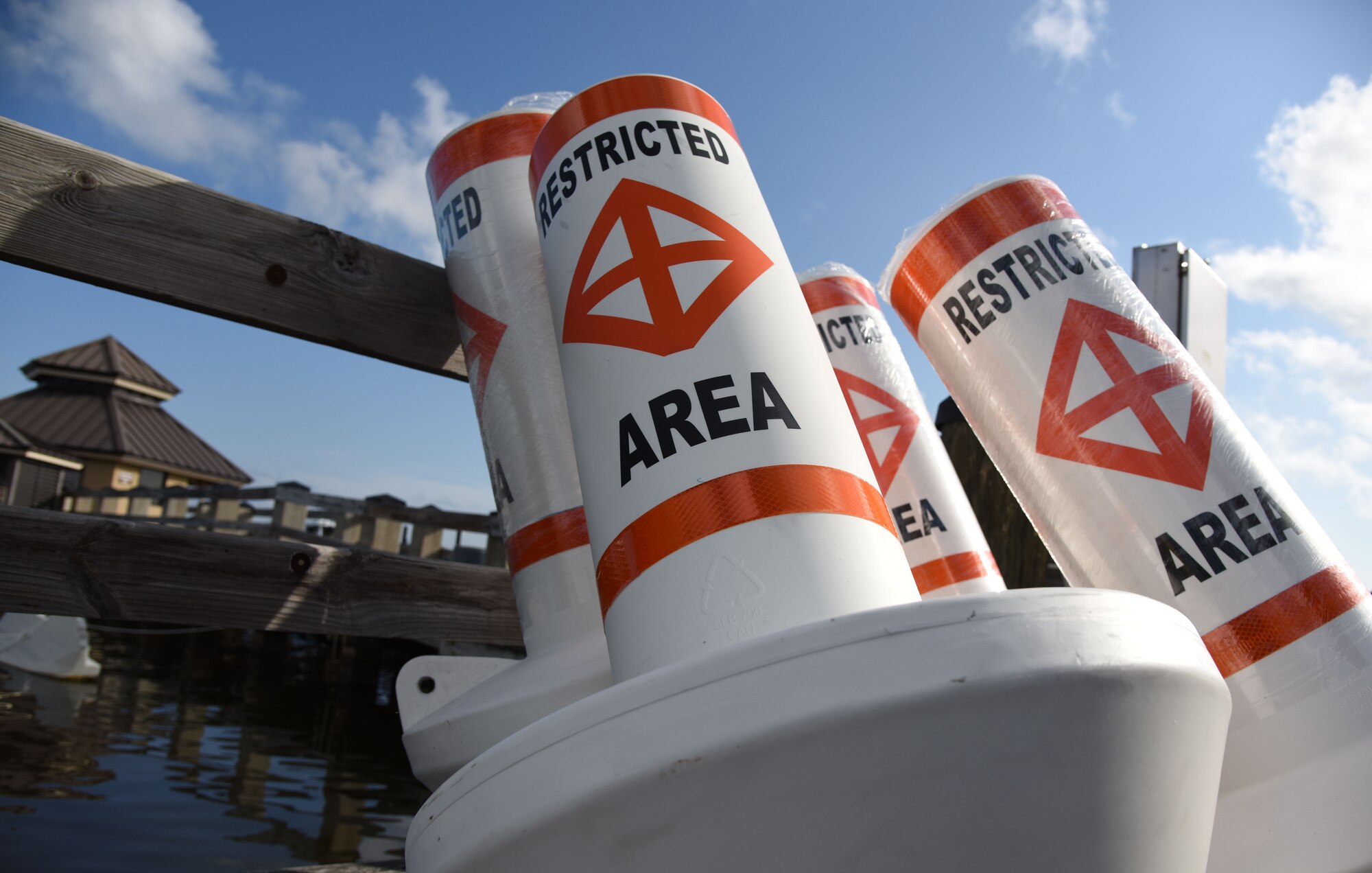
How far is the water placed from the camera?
320 centimetres

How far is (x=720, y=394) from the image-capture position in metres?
1.09

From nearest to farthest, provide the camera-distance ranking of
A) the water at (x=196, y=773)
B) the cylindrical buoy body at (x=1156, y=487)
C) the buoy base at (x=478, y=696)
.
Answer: the cylindrical buoy body at (x=1156, y=487), the buoy base at (x=478, y=696), the water at (x=196, y=773)

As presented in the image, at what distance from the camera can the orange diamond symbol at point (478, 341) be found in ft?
5.80

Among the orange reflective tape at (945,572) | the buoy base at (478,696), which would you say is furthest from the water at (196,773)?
the orange reflective tape at (945,572)

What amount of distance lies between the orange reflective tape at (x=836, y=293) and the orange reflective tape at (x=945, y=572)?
0.80m

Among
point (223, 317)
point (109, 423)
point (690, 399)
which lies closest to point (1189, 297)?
point (690, 399)

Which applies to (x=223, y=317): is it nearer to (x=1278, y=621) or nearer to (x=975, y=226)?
(x=975, y=226)

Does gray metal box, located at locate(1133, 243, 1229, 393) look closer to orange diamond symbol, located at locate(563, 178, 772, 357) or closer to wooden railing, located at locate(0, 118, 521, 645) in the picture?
orange diamond symbol, located at locate(563, 178, 772, 357)

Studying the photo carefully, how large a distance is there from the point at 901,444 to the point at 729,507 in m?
1.40

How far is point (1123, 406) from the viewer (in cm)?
152

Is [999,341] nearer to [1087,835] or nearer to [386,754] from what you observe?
[1087,835]

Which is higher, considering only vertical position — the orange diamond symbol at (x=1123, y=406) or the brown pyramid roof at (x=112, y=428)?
the brown pyramid roof at (x=112, y=428)

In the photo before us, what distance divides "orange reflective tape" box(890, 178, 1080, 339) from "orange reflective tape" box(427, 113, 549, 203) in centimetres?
91

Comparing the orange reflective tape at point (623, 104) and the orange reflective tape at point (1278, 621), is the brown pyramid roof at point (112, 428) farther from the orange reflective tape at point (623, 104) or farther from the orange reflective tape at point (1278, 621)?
the orange reflective tape at point (1278, 621)
